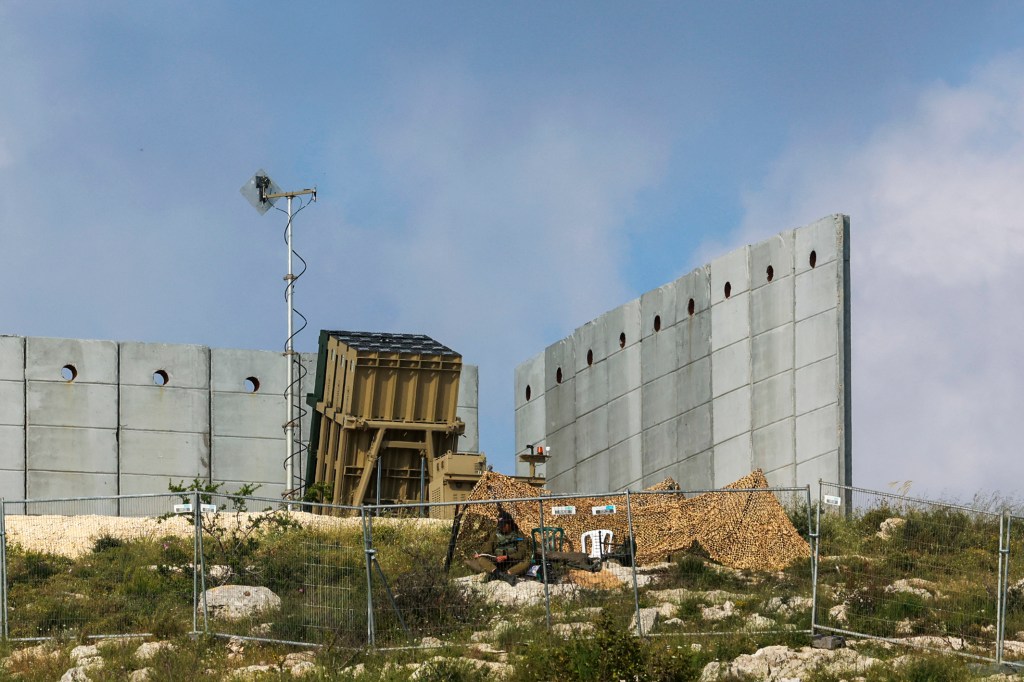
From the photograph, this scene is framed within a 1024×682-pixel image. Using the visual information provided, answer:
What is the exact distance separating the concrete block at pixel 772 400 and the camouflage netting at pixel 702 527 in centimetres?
729

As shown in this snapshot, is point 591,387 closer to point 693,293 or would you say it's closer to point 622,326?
point 622,326

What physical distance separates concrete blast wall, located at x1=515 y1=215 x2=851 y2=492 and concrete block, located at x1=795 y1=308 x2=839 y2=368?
0.03 meters

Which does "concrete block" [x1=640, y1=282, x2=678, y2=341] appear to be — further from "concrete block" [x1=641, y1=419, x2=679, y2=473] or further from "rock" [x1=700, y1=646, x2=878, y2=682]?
"rock" [x1=700, y1=646, x2=878, y2=682]

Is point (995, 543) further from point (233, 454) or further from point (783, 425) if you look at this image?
point (233, 454)

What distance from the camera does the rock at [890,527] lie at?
20.6 metres

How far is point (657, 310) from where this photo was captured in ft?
120

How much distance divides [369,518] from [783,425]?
13.9 m

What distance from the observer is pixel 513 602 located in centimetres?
1970

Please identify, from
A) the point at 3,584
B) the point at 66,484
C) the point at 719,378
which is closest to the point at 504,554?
the point at 3,584

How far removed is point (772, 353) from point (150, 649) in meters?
16.8

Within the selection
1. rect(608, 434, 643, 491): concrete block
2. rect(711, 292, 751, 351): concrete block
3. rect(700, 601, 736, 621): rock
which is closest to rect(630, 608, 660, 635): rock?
rect(700, 601, 736, 621): rock

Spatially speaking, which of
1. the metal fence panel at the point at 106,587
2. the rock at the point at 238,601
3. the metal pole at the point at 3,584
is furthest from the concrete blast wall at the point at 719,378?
the metal pole at the point at 3,584

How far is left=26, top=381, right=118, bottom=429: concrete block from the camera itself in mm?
39719

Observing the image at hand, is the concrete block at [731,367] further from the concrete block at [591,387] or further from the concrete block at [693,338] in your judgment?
the concrete block at [591,387]
